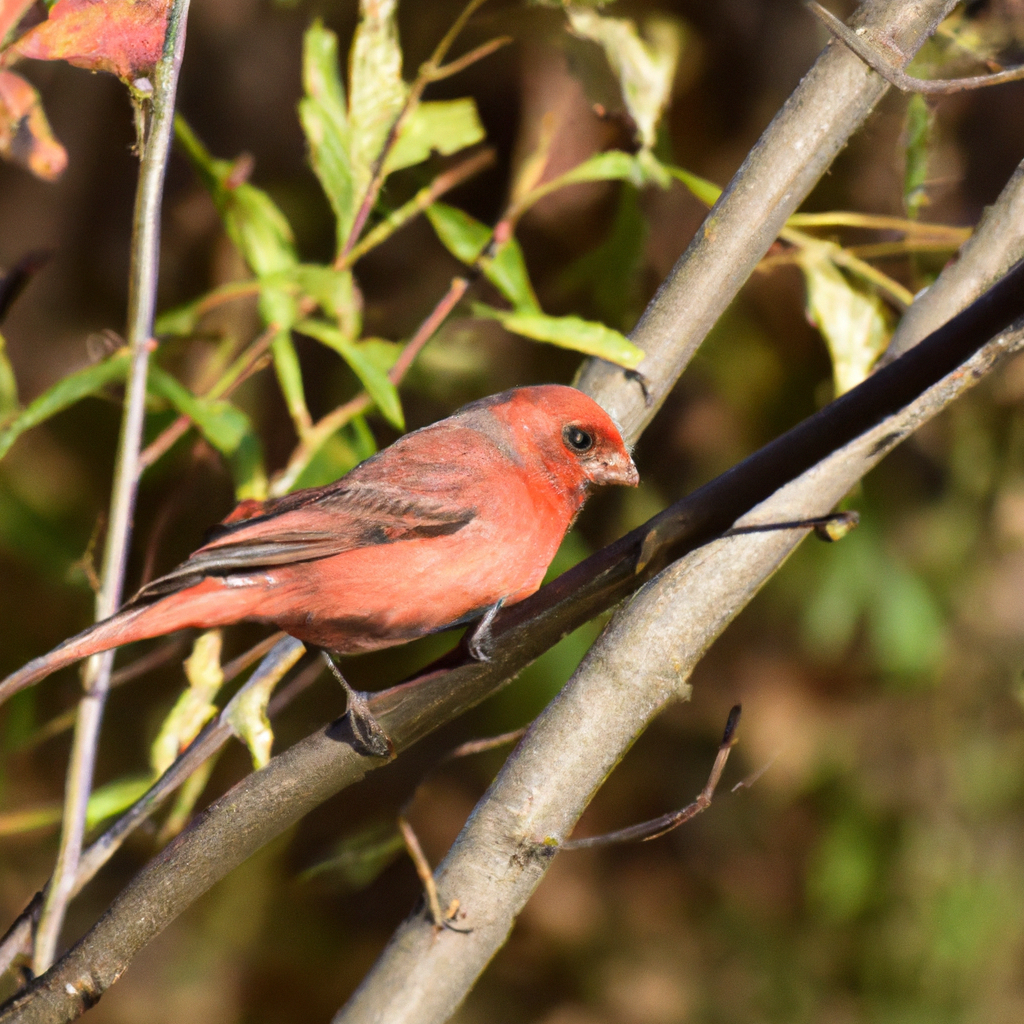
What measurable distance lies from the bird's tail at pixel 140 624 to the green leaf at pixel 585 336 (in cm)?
50

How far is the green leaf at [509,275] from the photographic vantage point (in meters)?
1.49

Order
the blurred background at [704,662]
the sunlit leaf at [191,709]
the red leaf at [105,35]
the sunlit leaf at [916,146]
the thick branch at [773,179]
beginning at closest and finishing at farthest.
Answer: the red leaf at [105,35] < the thick branch at [773,179] < the sunlit leaf at [191,709] < the sunlit leaf at [916,146] < the blurred background at [704,662]

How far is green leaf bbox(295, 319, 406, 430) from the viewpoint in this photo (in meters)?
1.32

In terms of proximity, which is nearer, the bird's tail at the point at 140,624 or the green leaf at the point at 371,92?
the bird's tail at the point at 140,624

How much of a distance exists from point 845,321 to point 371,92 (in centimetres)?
72

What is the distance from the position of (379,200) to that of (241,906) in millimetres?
1782

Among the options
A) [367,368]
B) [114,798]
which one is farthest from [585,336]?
[114,798]

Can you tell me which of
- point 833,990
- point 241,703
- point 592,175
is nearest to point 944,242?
point 592,175

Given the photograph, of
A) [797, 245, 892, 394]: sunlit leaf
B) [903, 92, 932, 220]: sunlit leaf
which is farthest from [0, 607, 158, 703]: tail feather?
[903, 92, 932, 220]: sunlit leaf

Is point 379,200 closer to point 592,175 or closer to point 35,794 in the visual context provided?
point 592,175

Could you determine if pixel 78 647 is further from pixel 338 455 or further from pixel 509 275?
pixel 509 275

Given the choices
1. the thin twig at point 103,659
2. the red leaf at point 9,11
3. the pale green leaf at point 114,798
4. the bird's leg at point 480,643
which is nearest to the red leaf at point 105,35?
the red leaf at point 9,11

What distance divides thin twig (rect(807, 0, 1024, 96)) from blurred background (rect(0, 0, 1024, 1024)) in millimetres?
1032

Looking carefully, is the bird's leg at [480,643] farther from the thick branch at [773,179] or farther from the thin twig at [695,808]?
the thick branch at [773,179]
